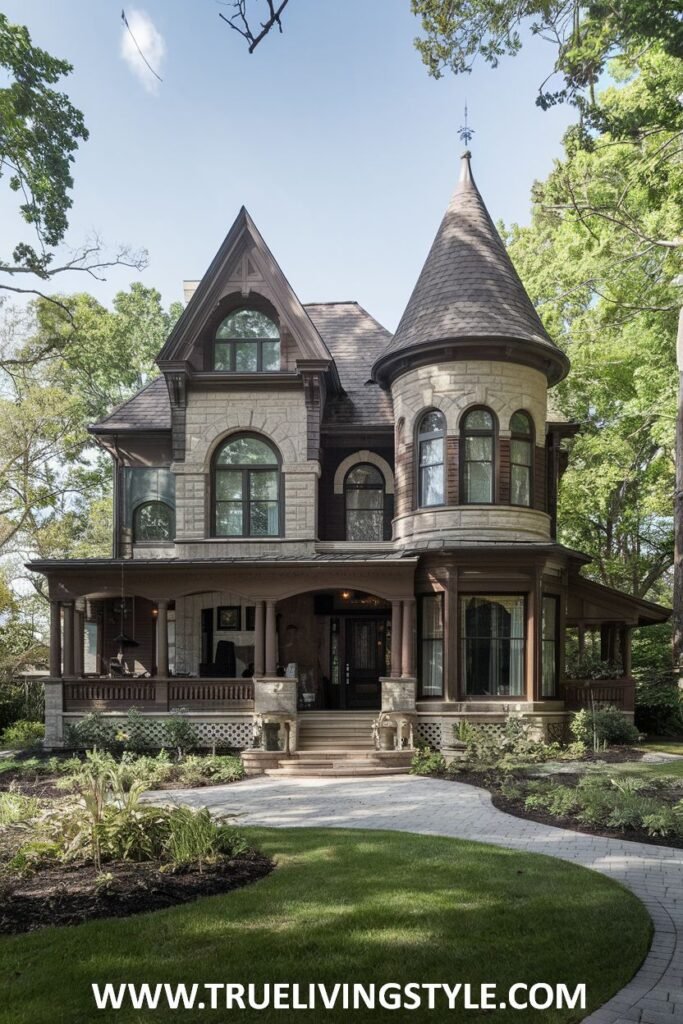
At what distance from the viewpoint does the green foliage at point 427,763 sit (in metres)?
15.9

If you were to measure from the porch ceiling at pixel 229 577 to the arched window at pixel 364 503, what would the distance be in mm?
2768

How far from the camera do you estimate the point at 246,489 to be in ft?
68.1

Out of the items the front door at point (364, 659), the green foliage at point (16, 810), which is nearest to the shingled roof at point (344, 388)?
the front door at point (364, 659)

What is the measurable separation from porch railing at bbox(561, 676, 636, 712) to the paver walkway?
5.23 meters

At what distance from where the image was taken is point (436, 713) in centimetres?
1803

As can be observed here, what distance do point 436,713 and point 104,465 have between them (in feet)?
84.5

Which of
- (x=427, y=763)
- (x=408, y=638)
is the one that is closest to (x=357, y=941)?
(x=427, y=763)

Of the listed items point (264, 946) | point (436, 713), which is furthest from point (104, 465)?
point (264, 946)

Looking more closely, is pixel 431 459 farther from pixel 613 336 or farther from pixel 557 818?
pixel 613 336

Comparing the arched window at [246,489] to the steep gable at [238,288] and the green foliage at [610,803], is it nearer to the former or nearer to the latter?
the steep gable at [238,288]

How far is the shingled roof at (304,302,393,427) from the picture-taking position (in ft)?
71.3

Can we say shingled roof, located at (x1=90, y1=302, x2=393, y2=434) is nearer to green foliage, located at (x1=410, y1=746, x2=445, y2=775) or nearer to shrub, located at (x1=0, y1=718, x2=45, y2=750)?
shrub, located at (x1=0, y1=718, x2=45, y2=750)

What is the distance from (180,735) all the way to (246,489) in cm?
589

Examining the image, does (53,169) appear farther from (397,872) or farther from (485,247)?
(397,872)
